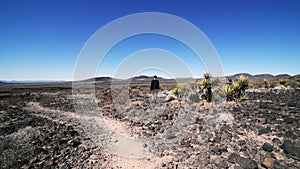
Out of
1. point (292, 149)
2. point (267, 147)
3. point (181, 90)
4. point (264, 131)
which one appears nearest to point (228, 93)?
point (181, 90)

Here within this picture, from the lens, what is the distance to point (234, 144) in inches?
216

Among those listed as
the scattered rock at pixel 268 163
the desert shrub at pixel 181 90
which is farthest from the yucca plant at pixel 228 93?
the scattered rock at pixel 268 163

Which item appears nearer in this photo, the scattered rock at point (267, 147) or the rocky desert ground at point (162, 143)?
the rocky desert ground at point (162, 143)

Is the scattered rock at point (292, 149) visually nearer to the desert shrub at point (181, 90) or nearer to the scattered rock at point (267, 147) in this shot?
the scattered rock at point (267, 147)

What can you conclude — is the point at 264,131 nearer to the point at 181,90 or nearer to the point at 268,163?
the point at 268,163

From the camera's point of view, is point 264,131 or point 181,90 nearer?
point 264,131

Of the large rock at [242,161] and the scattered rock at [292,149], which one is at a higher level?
the scattered rock at [292,149]

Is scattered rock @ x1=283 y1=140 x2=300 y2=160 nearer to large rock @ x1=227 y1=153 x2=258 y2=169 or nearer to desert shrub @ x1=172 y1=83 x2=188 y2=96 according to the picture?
large rock @ x1=227 y1=153 x2=258 y2=169

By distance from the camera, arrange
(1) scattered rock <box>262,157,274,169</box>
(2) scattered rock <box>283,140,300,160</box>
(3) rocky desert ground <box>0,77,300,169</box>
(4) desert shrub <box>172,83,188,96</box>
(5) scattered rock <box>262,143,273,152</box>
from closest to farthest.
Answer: (1) scattered rock <box>262,157,274,169</box>, (2) scattered rock <box>283,140,300,160</box>, (3) rocky desert ground <box>0,77,300,169</box>, (5) scattered rock <box>262,143,273,152</box>, (4) desert shrub <box>172,83,188,96</box>

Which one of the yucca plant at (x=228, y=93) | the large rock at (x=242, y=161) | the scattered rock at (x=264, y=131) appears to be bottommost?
the large rock at (x=242, y=161)

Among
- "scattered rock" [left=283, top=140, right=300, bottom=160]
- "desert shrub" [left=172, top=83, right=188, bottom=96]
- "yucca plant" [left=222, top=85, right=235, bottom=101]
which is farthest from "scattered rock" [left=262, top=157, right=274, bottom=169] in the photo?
"desert shrub" [left=172, top=83, right=188, bottom=96]

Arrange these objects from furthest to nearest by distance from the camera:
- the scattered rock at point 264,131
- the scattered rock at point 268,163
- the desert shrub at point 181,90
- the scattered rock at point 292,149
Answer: the desert shrub at point 181,90, the scattered rock at point 264,131, the scattered rock at point 292,149, the scattered rock at point 268,163

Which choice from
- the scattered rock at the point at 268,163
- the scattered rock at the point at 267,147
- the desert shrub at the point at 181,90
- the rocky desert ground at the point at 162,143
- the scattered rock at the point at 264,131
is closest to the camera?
the scattered rock at the point at 268,163

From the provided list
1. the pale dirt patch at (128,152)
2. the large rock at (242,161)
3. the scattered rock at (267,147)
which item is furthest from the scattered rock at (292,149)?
the pale dirt patch at (128,152)
